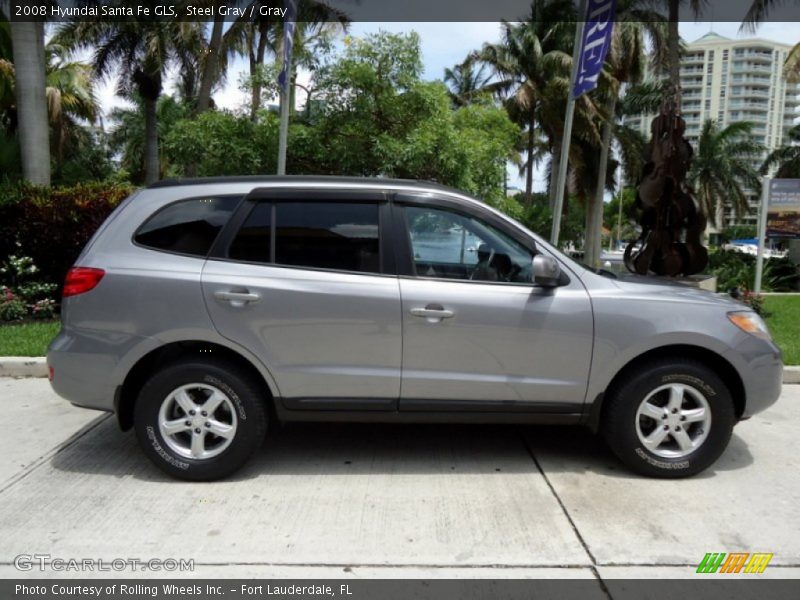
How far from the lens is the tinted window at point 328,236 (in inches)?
156

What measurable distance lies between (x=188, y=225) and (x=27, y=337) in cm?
436

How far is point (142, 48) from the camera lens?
64.0 feet

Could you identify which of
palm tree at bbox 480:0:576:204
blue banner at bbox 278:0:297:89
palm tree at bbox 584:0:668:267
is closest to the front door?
blue banner at bbox 278:0:297:89

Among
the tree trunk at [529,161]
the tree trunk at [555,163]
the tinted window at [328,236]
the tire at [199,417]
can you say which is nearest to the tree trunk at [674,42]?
the tree trunk at [555,163]

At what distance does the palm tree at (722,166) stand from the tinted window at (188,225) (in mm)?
38264

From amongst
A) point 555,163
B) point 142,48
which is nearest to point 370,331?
point 142,48

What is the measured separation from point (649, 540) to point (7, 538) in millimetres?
3236

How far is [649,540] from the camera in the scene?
331 cm

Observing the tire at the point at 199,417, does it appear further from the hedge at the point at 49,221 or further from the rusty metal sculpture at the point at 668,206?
the rusty metal sculpture at the point at 668,206

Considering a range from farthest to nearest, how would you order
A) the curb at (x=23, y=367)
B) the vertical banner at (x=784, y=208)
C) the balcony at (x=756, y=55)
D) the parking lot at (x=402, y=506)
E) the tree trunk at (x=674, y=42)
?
the balcony at (x=756, y=55), the tree trunk at (x=674, y=42), the vertical banner at (x=784, y=208), the curb at (x=23, y=367), the parking lot at (x=402, y=506)

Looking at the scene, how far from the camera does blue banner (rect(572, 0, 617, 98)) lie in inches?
367

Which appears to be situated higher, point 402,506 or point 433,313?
point 433,313

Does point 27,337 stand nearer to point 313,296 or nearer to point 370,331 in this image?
point 313,296
